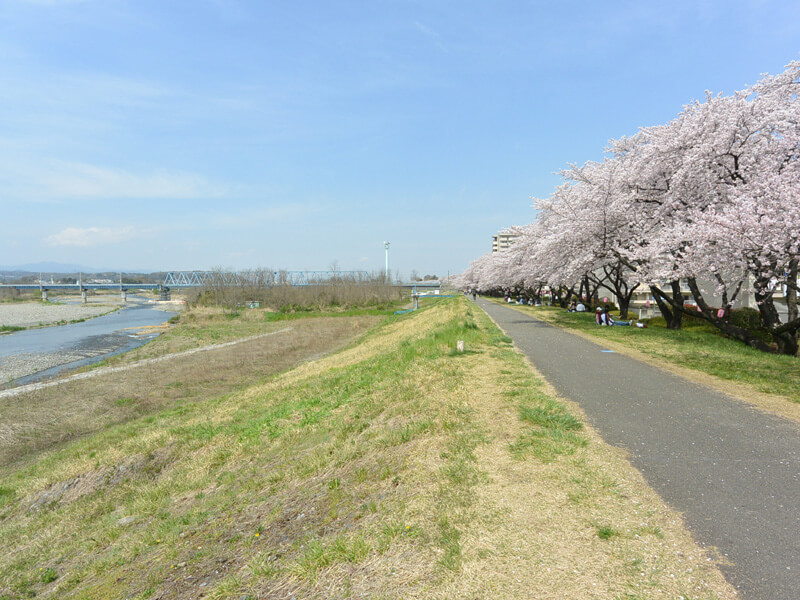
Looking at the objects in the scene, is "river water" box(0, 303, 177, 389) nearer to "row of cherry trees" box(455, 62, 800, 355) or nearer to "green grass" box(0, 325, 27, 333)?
"green grass" box(0, 325, 27, 333)

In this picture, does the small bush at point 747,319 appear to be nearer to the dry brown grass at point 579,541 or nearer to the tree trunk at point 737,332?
the tree trunk at point 737,332

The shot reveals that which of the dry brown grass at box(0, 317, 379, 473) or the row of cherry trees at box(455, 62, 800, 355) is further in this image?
the dry brown grass at box(0, 317, 379, 473)

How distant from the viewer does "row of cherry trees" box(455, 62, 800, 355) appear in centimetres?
1312

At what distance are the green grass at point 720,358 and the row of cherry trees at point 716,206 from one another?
1462 mm

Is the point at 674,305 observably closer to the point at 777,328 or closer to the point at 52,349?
the point at 777,328

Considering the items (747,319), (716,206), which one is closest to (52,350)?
(716,206)

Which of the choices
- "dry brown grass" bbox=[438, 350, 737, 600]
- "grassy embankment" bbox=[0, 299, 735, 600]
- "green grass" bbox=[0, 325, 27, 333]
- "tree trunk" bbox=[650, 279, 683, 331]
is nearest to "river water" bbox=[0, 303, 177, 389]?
"green grass" bbox=[0, 325, 27, 333]

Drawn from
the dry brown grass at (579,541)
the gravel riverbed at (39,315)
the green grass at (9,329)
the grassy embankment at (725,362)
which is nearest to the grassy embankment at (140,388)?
the dry brown grass at (579,541)

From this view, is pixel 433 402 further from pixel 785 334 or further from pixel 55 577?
pixel 785 334

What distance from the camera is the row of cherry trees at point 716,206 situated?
1312 centimetres

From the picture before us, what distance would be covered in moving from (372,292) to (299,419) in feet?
263

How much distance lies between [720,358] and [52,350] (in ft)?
144

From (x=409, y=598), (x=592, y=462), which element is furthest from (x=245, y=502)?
(x=592, y=462)

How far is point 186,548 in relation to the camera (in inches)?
233
